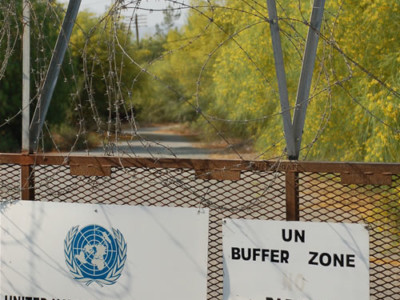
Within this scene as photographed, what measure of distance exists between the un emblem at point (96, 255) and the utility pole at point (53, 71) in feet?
1.97

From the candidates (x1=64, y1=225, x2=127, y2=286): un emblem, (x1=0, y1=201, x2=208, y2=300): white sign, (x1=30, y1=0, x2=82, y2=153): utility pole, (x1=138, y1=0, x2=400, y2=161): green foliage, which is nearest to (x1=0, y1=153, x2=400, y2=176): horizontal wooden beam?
(x1=30, y1=0, x2=82, y2=153): utility pole

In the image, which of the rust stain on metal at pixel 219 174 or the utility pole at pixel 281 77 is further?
the rust stain on metal at pixel 219 174

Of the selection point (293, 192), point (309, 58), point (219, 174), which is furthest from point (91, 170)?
point (309, 58)

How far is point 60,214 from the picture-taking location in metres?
3.41

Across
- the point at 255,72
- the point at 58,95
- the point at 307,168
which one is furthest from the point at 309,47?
the point at 58,95

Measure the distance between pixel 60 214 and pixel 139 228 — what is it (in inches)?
17.7

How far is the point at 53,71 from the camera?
139 inches

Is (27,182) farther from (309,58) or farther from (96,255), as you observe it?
(309,58)

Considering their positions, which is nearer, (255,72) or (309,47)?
(309,47)

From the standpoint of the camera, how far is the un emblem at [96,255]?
3.31m

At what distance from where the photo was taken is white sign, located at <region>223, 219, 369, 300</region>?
3.00 m

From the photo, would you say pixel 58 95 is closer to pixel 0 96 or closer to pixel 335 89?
A: pixel 0 96

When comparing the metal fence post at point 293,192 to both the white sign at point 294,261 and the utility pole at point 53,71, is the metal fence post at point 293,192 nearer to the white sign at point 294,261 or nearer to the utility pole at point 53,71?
the white sign at point 294,261

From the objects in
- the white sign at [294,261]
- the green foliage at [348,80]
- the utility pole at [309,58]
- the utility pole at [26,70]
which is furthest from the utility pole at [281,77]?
the green foliage at [348,80]
